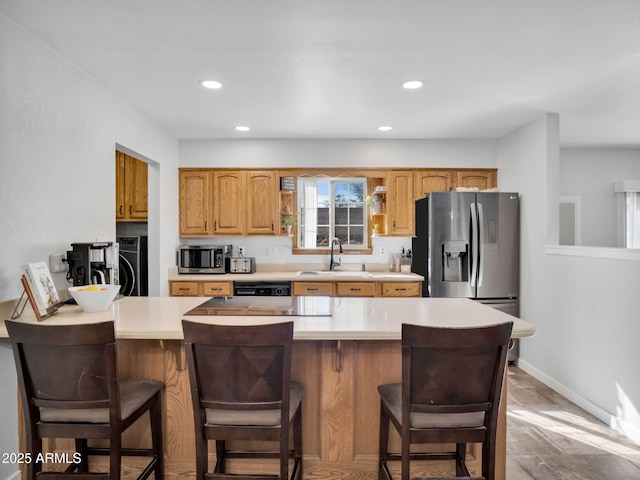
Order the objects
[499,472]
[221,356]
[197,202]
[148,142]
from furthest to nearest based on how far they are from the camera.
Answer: [197,202]
[148,142]
[499,472]
[221,356]

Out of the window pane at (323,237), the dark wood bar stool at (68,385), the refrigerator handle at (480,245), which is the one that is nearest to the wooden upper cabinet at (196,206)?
the window pane at (323,237)

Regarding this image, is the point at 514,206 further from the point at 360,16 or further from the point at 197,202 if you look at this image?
the point at 197,202

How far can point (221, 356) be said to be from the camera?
1442 mm

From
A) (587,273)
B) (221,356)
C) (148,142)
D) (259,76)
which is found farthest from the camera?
(148,142)

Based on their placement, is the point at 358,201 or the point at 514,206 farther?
the point at 358,201

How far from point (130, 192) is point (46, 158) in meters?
1.99

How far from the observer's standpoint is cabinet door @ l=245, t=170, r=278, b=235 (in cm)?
458

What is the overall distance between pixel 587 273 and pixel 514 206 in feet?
3.85

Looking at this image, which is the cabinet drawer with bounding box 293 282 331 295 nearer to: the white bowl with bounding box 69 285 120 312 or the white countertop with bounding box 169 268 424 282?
the white countertop with bounding box 169 268 424 282

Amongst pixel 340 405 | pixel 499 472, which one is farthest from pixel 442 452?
pixel 340 405

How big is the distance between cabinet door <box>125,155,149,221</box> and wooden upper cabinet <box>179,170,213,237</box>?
1.38ft

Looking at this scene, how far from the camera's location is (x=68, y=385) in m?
1.49

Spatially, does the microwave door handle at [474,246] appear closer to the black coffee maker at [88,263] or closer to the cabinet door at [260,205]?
the cabinet door at [260,205]

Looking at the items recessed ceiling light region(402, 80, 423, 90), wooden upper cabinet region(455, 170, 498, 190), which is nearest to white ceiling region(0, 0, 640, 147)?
recessed ceiling light region(402, 80, 423, 90)
